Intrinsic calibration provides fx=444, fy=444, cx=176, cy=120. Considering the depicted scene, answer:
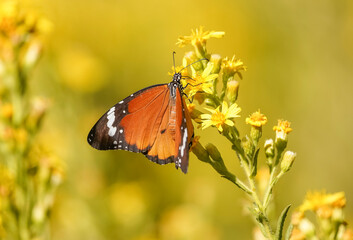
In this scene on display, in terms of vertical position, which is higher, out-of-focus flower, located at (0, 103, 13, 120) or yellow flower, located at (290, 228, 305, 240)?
out-of-focus flower, located at (0, 103, 13, 120)

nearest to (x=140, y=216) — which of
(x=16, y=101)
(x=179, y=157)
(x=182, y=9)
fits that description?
(x=16, y=101)

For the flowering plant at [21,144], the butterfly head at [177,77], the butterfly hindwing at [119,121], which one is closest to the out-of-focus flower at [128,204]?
the flowering plant at [21,144]

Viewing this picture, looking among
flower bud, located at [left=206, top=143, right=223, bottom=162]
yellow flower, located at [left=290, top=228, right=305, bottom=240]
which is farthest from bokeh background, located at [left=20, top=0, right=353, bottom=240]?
flower bud, located at [left=206, top=143, right=223, bottom=162]

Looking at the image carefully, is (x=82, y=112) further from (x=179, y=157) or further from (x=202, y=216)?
(x=179, y=157)

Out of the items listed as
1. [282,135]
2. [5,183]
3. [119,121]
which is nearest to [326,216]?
[282,135]

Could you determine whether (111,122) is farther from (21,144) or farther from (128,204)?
(128,204)

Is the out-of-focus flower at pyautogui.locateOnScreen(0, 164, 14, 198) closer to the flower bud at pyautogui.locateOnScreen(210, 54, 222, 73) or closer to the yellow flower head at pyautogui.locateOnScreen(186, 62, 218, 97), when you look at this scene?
the yellow flower head at pyautogui.locateOnScreen(186, 62, 218, 97)
